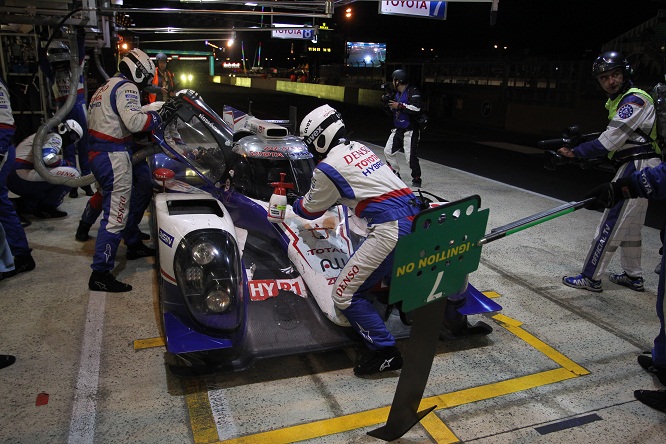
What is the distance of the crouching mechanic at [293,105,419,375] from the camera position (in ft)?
11.2

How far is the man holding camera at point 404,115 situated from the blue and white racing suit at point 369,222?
18.4ft

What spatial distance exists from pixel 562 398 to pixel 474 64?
22.3 m

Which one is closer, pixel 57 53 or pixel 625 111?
pixel 625 111

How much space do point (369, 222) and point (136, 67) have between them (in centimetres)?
275

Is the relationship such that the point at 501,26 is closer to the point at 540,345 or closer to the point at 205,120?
the point at 205,120

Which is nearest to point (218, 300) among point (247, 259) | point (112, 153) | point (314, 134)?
point (247, 259)

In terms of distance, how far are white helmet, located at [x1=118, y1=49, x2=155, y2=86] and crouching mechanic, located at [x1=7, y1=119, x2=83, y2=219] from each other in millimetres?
1927

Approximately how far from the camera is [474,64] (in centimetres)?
2355

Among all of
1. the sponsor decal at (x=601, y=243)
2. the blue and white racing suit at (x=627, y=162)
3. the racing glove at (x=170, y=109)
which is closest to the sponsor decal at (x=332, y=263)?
the racing glove at (x=170, y=109)

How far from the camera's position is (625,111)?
457 centimetres

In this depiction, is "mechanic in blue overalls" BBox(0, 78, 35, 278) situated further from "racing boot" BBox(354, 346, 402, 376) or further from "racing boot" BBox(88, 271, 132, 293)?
"racing boot" BBox(354, 346, 402, 376)

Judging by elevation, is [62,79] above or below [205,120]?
above

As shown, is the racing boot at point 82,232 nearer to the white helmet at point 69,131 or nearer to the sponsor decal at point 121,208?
the white helmet at point 69,131

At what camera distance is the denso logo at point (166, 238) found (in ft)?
11.9
